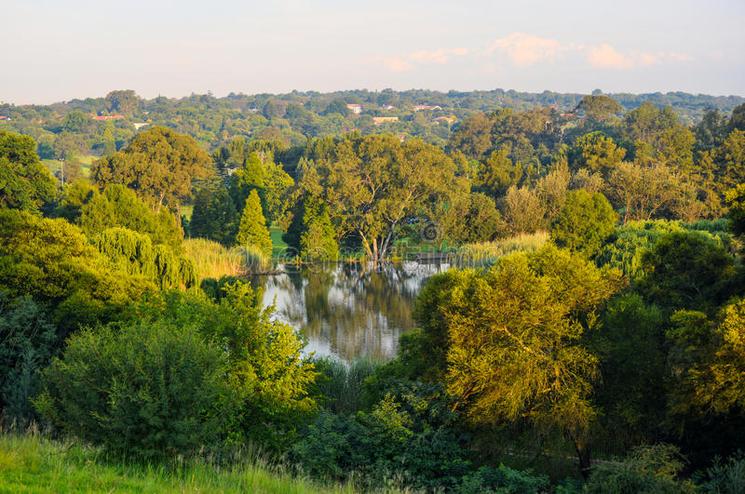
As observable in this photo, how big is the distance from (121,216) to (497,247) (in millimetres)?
19001

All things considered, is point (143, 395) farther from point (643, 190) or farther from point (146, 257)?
point (643, 190)

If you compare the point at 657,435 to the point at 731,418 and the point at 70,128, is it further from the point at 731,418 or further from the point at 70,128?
the point at 70,128

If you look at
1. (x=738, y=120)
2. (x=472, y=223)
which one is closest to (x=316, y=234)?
(x=472, y=223)

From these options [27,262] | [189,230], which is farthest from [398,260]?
[27,262]

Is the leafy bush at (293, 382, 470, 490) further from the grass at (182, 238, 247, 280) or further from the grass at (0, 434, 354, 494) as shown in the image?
the grass at (182, 238, 247, 280)

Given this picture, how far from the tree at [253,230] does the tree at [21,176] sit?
1009 centimetres

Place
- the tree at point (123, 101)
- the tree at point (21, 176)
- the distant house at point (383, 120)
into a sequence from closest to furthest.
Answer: the tree at point (21, 176) < the distant house at point (383, 120) < the tree at point (123, 101)

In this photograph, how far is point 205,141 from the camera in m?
132

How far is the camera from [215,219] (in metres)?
46.0

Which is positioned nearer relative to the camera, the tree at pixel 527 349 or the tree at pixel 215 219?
the tree at pixel 527 349

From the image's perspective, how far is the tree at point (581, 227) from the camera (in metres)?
33.5

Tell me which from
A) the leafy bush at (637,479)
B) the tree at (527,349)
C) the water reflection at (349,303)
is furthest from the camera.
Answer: the water reflection at (349,303)

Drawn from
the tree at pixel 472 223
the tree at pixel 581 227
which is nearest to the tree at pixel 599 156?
the tree at pixel 472 223

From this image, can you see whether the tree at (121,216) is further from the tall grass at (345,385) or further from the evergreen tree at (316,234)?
the tall grass at (345,385)
